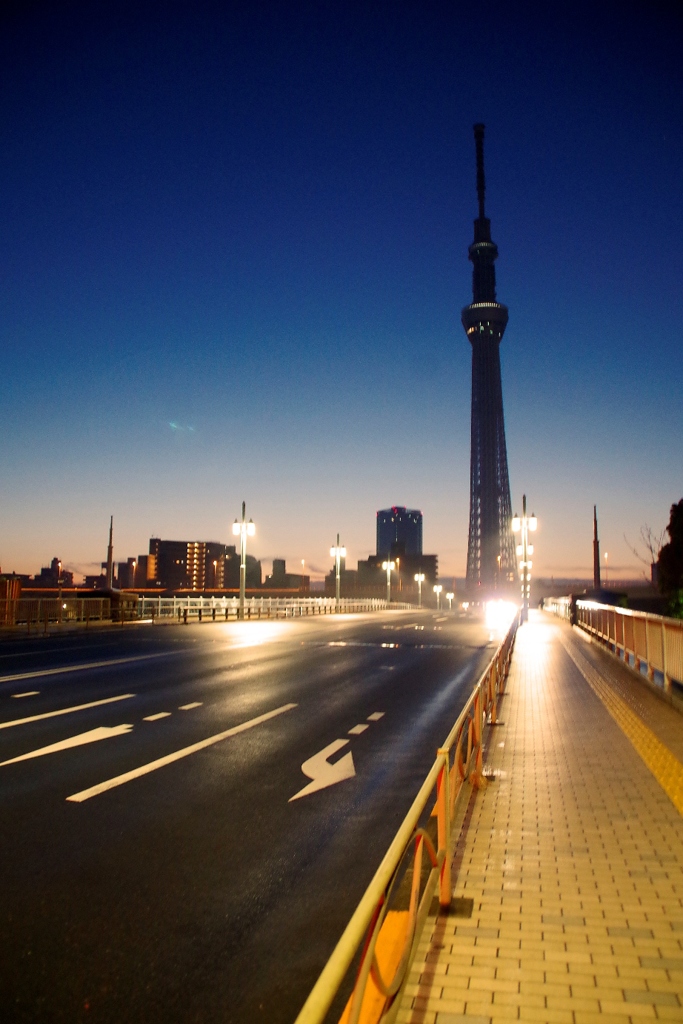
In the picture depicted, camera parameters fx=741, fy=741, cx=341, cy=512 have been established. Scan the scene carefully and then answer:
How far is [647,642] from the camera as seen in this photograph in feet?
51.4

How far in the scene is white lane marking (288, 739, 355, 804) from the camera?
27.8ft

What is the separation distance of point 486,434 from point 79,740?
16091 cm

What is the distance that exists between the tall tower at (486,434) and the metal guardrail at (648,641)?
137035mm

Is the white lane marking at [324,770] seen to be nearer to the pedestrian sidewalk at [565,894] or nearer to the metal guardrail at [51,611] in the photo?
the pedestrian sidewalk at [565,894]

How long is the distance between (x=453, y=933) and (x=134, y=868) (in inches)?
107

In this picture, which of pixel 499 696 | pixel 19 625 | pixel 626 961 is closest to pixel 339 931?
pixel 626 961

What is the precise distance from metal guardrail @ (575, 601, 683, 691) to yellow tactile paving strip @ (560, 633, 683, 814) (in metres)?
0.99

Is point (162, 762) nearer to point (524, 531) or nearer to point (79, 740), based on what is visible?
point (79, 740)

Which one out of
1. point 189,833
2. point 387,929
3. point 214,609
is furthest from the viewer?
point 214,609

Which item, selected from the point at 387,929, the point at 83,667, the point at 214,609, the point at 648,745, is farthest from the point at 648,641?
the point at 214,609

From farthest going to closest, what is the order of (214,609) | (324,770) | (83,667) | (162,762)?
(214,609)
(83,667)
(162,762)
(324,770)

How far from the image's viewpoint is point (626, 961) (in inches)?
165

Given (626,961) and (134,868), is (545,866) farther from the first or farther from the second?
(134,868)

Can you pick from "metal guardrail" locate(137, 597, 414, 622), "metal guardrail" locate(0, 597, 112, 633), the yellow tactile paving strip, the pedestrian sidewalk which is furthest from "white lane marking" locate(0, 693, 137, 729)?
"metal guardrail" locate(137, 597, 414, 622)
